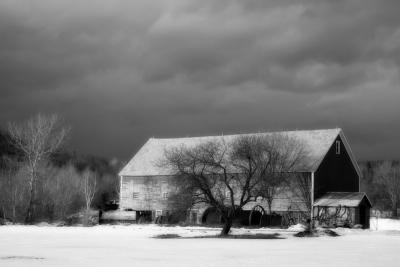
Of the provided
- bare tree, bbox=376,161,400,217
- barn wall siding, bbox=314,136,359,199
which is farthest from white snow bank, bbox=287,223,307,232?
bare tree, bbox=376,161,400,217

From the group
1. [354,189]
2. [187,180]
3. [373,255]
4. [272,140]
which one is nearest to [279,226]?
[272,140]

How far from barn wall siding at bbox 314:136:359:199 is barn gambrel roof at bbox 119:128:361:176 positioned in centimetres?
63

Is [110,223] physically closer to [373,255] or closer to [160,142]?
[160,142]

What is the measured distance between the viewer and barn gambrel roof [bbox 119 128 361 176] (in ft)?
174

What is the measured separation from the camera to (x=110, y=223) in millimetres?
57312

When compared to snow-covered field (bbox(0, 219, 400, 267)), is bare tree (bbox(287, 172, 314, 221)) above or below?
above

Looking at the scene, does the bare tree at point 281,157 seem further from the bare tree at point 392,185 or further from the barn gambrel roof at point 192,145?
the bare tree at point 392,185

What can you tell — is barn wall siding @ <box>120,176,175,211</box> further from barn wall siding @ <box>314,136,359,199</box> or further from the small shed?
the small shed

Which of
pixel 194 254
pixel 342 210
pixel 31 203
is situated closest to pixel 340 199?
pixel 342 210

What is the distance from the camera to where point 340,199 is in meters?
49.7

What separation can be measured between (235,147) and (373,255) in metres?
17.6

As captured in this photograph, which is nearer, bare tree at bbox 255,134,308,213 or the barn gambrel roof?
bare tree at bbox 255,134,308,213

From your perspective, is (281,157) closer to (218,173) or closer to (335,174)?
(335,174)

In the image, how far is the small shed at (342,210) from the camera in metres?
47.7
